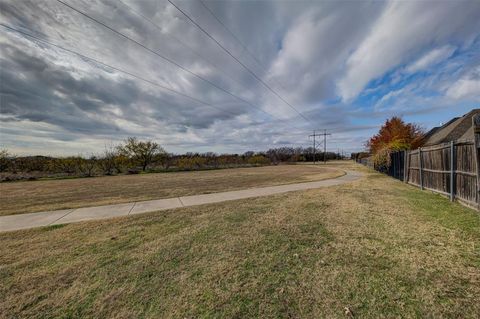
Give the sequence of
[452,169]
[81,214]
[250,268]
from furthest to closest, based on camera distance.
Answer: [452,169]
[81,214]
[250,268]

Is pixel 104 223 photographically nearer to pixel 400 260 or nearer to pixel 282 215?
pixel 282 215

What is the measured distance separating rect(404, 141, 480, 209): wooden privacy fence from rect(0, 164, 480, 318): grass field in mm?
869

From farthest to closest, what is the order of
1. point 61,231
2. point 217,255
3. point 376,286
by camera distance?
point 61,231
point 217,255
point 376,286

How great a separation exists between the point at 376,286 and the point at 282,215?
292 cm

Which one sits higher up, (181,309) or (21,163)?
(21,163)

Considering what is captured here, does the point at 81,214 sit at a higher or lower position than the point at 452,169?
lower

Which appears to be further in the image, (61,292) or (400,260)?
(400,260)

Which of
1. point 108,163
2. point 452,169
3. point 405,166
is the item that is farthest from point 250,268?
point 108,163

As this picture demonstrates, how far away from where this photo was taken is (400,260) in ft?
9.28

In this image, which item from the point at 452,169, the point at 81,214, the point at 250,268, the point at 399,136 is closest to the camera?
the point at 250,268

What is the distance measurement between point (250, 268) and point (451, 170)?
7.33 metres

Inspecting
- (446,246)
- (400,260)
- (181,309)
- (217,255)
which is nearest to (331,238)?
(400,260)

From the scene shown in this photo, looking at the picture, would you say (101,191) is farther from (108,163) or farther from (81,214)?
(108,163)

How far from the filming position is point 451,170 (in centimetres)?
610
